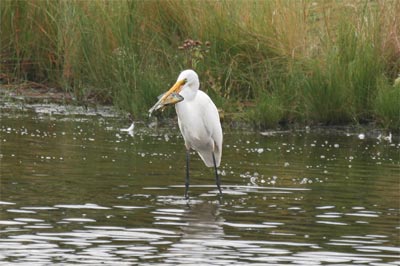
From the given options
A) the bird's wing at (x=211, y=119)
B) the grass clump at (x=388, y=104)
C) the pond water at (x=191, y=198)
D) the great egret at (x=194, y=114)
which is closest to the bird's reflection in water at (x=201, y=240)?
the pond water at (x=191, y=198)

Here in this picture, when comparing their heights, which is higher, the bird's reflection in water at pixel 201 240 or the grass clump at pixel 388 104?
the grass clump at pixel 388 104

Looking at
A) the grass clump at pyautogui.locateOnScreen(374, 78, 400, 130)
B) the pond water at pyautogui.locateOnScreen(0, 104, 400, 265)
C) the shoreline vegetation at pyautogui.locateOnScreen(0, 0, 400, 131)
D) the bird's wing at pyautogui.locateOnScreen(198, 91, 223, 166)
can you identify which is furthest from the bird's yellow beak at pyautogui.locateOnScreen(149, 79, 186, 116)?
the grass clump at pyautogui.locateOnScreen(374, 78, 400, 130)

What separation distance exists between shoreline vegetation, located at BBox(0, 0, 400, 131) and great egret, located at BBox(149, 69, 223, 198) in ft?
11.5

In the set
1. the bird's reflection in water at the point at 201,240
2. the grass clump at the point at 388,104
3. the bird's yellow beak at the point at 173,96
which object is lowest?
the bird's reflection in water at the point at 201,240

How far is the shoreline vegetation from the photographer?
13828 mm

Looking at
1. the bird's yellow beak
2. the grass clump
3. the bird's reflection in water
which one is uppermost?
the bird's yellow beak

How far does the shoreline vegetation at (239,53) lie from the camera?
13.8 meters

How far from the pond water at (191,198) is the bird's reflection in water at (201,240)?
10mm

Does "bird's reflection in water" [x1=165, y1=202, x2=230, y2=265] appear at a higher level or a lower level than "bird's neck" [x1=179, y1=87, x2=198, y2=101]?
lower

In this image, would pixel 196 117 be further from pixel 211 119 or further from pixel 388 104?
pixel 388 104

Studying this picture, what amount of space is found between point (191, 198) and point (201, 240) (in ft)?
6.17

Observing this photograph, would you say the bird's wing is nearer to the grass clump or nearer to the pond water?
the pond water

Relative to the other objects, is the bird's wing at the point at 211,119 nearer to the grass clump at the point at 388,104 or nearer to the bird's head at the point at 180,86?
the bird's head at the point at 180,86

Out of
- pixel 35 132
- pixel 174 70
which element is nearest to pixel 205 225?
pixel 35 132
